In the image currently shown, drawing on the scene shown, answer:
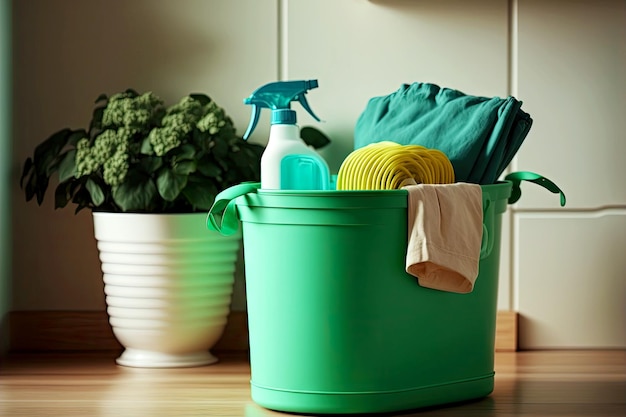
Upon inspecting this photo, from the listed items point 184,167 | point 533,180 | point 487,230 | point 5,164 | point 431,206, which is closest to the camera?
point 431,206

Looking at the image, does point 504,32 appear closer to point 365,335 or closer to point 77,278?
point 365,335

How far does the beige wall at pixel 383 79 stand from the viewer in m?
1.60

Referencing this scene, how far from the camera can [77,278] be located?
5.38 ft

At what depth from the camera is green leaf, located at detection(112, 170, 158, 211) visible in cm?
142

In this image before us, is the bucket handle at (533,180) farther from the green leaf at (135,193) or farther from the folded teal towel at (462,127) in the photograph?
the green leaf at (135,193)

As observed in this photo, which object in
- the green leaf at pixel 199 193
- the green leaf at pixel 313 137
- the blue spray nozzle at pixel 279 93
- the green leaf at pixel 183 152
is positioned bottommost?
the green leaf at pixel 199 193

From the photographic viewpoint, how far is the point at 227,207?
1167 mm

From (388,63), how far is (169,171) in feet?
1.53

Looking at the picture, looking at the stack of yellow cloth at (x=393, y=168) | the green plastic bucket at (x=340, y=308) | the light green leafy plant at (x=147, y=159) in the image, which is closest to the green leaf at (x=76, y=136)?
the light green leafy plant at (x=147, y=159)

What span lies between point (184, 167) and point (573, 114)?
2.33 feet

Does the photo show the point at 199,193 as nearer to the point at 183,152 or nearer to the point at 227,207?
the point at 183,152

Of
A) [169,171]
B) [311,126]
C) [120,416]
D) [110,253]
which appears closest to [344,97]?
[311,126]

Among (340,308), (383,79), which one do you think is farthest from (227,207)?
(383,79)

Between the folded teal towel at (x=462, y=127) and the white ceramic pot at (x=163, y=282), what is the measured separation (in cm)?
34
